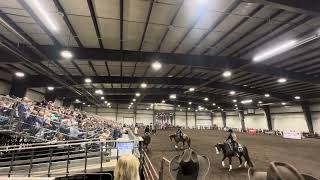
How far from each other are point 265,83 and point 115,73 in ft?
47.6

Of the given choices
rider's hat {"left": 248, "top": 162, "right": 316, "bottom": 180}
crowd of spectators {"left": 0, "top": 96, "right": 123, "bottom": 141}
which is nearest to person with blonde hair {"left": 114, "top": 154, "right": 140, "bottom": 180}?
rider's hat {"left": 248, "top": 162, "right": 316, "bottom": 180}

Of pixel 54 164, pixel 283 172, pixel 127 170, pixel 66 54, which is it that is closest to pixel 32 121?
pixel 54 164

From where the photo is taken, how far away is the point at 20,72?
53.0 ft

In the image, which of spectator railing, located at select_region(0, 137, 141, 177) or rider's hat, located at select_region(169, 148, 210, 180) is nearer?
rider's hat, located at select_region(169, 148, 210, 180)

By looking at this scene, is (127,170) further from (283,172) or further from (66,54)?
(66,54)

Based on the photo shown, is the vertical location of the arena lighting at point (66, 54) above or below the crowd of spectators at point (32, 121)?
above

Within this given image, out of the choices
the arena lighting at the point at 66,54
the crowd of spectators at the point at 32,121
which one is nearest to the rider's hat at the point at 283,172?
the crowd of spectators at the point at 32,121

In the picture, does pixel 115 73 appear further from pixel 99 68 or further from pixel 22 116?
pixel 22 116

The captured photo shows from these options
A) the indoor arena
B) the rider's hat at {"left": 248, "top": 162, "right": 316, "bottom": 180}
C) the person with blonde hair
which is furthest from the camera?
the indoor arena

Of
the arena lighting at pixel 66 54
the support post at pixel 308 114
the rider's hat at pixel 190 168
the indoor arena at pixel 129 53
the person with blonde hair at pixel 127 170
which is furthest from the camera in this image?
the support post at pixel 308 114

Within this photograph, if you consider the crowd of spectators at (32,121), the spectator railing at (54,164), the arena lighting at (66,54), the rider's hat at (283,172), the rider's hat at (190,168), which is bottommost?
the spectator railing at (54,164)

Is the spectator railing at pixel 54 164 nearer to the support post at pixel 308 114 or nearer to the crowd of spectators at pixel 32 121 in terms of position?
the crowd of spectators at pixel 32 121

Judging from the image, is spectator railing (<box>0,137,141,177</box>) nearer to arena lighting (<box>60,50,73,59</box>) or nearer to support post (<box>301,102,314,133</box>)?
arena lighting (<box>60,50,73,59</box>)

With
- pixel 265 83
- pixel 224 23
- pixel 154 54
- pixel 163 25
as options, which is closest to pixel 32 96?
pixel 154 54
